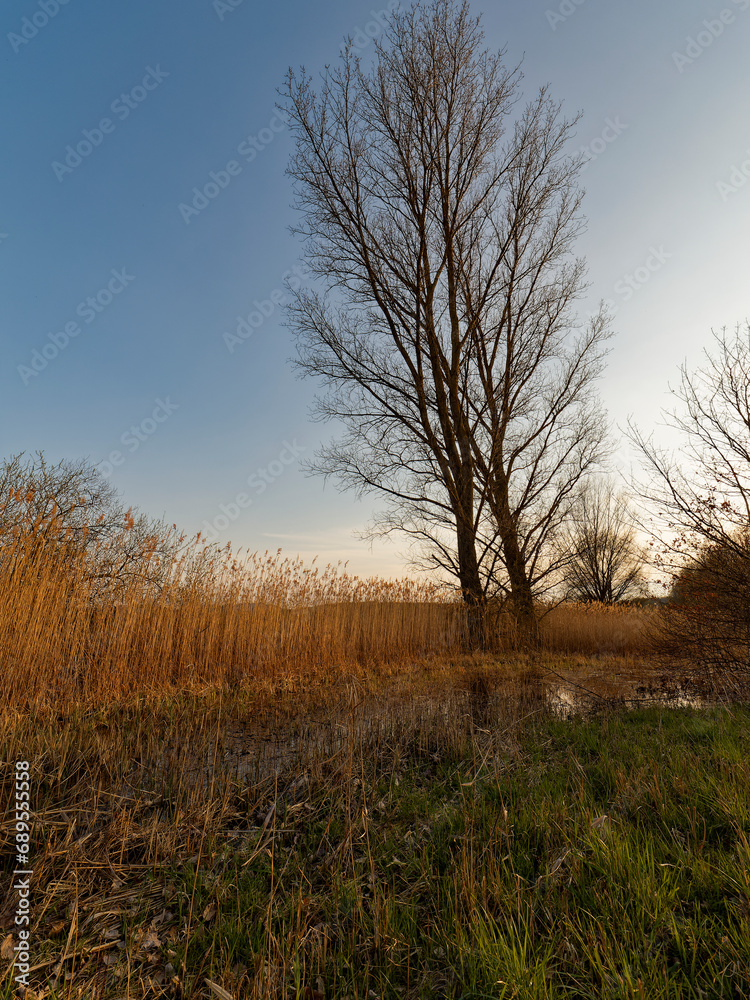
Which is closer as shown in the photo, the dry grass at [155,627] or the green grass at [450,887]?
the green grass at [450,887]

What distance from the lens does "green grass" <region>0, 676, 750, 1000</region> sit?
5.08 ft

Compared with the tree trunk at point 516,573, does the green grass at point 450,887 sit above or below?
below

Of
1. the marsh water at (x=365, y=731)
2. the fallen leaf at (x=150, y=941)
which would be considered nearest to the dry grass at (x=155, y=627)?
the marsh water at (x=365, y=731)

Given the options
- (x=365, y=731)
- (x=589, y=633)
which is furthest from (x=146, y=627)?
(x=589, y=633)

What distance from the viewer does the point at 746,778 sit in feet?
8.36

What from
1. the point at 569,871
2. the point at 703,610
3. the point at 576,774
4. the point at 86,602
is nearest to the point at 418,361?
the point at 703,610

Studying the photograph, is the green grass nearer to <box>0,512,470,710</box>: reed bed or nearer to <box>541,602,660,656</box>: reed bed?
<box>0,512,470,710</box>: reed bed

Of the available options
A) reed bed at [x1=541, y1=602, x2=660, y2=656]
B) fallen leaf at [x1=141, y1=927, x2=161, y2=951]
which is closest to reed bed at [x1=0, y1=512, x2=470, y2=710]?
fallen leaf at [x1=141, y1=927, x2=161, y2=951]

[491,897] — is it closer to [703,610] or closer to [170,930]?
[170,930]

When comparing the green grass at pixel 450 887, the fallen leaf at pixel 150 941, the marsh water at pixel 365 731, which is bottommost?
the fallen leaf at pixel 150 941

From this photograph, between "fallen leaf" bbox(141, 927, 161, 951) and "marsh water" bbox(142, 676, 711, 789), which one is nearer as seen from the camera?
"fallen leaf" bbox(141, 927, 161, 951)

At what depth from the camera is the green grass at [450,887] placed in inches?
60.9

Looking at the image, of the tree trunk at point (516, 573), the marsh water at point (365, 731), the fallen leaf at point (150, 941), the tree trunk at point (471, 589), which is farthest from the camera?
the tree trunk at point (471, 589)

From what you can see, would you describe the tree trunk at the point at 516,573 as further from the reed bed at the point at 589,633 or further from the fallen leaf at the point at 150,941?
the fallen leaf at the point at 150,941
